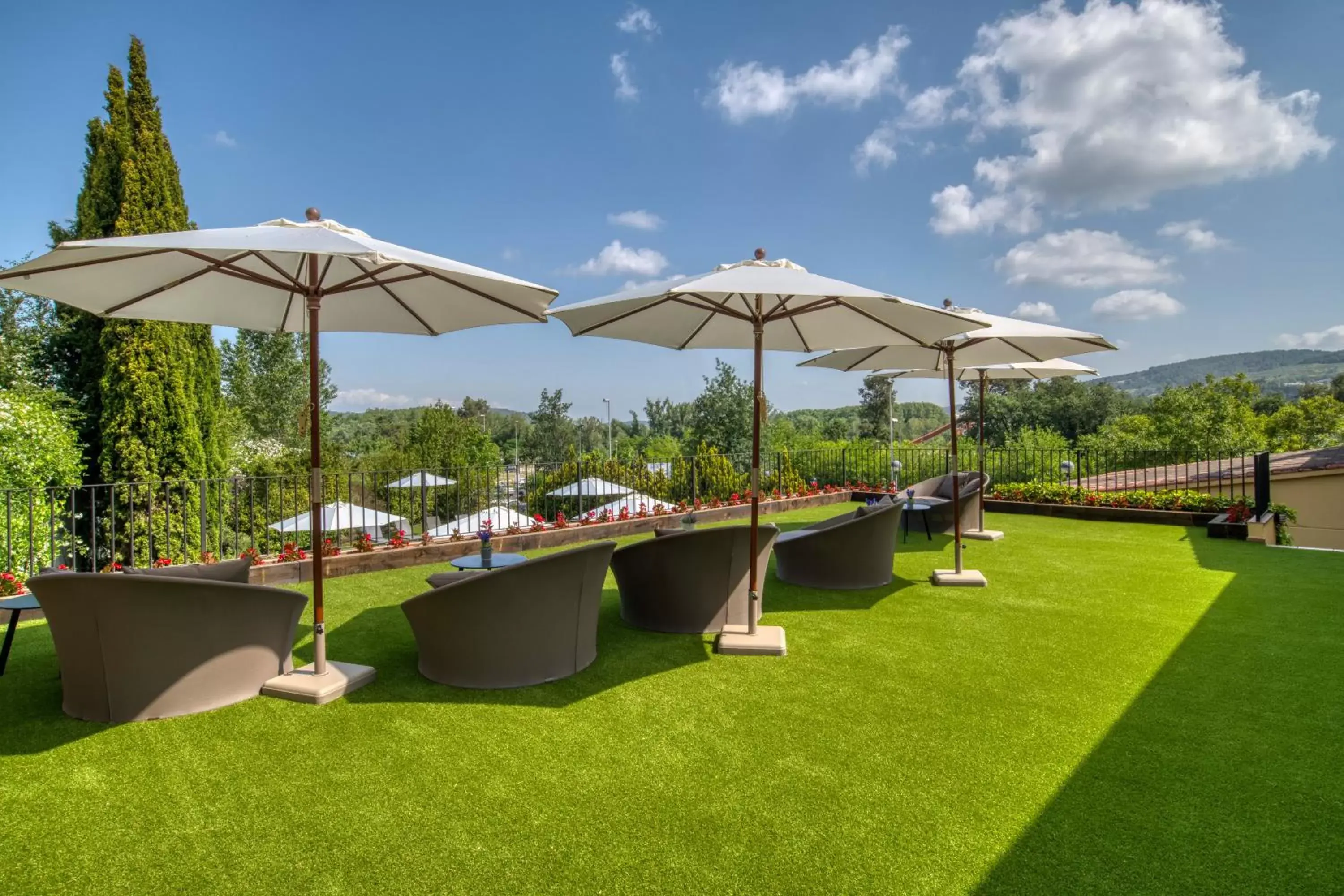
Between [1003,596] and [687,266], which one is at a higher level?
[687,266]

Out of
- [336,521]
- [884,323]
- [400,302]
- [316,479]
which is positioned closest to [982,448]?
[884,323]

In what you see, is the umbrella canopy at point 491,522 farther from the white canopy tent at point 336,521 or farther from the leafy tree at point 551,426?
the leafy tree at point 551,426

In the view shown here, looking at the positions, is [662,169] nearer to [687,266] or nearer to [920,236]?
[920,236]

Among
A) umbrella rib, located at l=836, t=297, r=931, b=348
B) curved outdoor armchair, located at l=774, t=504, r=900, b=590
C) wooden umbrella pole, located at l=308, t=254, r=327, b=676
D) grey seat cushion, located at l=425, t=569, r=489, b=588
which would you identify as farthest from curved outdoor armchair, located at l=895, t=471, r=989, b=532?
wooden umbrella pole, located at l=308, t=254, r=327, b=676

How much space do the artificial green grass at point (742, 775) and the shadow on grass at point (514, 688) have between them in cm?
3

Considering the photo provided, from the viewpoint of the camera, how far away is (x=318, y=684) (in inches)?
134

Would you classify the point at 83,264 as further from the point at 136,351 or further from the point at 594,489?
the point at 136,351

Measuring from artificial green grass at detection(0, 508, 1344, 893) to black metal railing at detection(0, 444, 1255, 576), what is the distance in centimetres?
379

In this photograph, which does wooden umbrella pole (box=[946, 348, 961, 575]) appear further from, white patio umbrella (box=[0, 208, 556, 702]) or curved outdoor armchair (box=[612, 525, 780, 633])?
white patio umbrella (box=[0, 208, 556, 702])

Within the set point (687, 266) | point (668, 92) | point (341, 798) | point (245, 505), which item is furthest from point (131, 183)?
point (341, 798)

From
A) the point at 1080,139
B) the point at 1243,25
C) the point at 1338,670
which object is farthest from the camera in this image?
the point at 1080,139

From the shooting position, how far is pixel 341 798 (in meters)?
2.40

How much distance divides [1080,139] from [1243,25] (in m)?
2.26

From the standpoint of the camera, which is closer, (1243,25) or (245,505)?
(1243,25)
